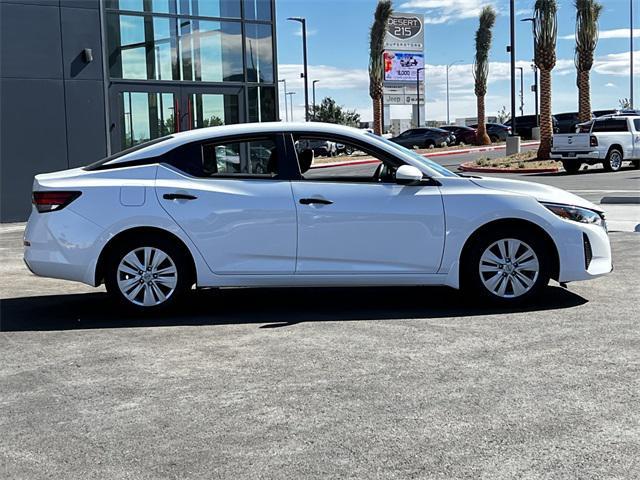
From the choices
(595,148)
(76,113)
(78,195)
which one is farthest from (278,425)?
(595,148)

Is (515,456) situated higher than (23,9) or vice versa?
(23,9)

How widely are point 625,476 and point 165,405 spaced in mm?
2421

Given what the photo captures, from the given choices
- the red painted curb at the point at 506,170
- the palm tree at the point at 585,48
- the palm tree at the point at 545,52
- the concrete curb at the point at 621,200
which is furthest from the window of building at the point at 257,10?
the palm tree at the point at 585,48

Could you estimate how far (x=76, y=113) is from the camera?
15.4 metres

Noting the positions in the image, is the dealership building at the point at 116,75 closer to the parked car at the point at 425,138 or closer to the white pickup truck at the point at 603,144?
the white pickup truck at the point at 603,144

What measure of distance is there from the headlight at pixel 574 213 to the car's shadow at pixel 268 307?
28.7 inches

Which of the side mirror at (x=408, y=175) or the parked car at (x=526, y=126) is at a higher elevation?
the parked car at (x=526, y=126)

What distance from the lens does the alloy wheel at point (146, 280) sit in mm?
6766

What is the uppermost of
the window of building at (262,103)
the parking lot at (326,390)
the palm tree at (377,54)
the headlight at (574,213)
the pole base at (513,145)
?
the palm tree at (377,54)

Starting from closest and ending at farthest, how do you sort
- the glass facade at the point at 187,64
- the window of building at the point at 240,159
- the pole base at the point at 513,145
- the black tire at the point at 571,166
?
the window of building at the point at 240,159 < the glass facade at the point at 187,64 < the black tire at the point at 571,166 < the pole base at the point at 513,145

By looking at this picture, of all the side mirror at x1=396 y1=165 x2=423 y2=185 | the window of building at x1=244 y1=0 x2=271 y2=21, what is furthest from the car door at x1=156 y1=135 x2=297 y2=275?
the window of building at x1=244 y1=0 x2=271 y2=21

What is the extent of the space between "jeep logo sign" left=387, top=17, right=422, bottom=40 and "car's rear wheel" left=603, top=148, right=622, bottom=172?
1913 inches

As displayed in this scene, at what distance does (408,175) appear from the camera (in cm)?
668

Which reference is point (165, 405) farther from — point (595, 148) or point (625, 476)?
point (595, 148)
